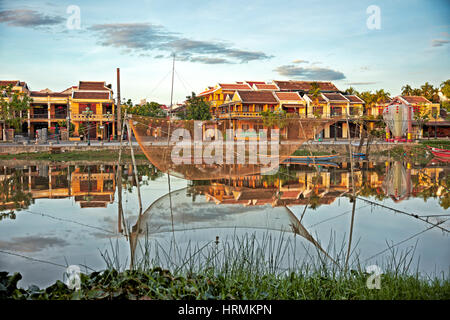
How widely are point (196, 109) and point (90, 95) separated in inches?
255

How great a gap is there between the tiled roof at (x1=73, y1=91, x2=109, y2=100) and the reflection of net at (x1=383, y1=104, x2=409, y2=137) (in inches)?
633

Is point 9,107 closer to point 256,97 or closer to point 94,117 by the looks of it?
point 94,117

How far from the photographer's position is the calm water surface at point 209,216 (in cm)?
428

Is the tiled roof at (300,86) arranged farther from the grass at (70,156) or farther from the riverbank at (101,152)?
the grass at (70,156)

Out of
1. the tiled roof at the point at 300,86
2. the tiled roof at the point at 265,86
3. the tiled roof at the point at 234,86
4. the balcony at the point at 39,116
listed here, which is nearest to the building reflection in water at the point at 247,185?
the balcony at the point at 39,116

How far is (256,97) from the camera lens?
1072 inches

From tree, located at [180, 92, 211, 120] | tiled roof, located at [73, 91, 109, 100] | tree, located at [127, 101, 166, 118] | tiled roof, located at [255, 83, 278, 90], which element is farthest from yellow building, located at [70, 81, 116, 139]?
tiled roof, located at [255, 83, 278, 90]

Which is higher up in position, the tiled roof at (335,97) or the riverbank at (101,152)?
the tiled roof at (335,97)

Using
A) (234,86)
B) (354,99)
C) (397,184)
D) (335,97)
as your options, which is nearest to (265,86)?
(234,86)

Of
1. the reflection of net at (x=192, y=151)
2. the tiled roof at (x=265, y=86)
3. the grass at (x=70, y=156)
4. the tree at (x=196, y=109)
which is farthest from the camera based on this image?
the tiled roof at (x=265, y=86)

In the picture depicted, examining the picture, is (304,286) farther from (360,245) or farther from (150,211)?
(150,211)

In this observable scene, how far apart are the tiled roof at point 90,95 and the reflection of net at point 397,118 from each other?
52.8 ft

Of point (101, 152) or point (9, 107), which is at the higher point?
point (9, 107)
